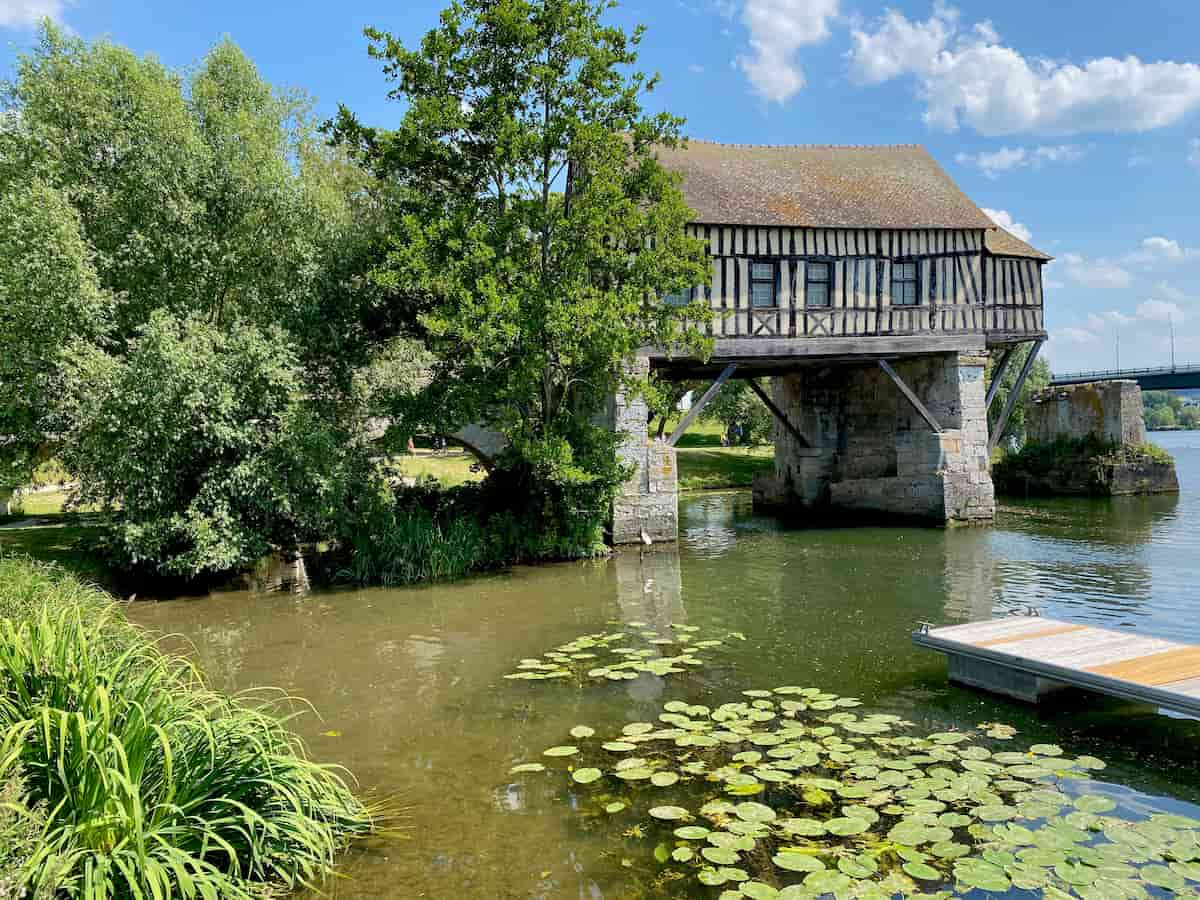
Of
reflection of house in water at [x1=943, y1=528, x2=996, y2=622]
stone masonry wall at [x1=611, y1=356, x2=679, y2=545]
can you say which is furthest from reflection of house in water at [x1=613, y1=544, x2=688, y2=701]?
reflection of house in water at [x1=943, y1=528, x2=996, y2=622]

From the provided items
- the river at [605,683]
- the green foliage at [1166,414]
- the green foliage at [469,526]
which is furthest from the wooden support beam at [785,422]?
the green foliage at [1166,414]

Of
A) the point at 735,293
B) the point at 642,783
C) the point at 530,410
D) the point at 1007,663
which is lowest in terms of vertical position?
the point at 642,783

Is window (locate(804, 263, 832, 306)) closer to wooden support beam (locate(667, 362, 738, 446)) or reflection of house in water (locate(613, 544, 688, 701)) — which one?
wooden support beam (locate(667, 362, 738, 446))

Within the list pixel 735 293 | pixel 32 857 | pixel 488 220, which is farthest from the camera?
pixel 735 293

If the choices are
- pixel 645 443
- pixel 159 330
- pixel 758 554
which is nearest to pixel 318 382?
pixel 159 330

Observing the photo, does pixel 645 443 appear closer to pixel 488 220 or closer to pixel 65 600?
pixel 488 220

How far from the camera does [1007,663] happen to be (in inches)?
231

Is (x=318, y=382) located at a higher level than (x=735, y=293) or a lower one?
lower

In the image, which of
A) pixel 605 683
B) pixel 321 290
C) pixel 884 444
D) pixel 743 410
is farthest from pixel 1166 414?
pixel 605 683

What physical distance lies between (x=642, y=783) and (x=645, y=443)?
388 inches

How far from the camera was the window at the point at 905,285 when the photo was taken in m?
16.3

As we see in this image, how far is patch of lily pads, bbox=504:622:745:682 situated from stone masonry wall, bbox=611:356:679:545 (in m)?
5.47

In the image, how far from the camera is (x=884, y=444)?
61.8ft

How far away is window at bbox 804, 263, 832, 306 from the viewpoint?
626 inches
